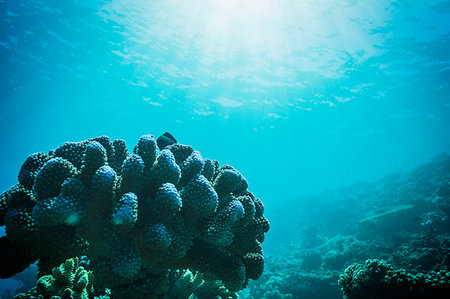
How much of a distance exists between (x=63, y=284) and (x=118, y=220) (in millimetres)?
2763

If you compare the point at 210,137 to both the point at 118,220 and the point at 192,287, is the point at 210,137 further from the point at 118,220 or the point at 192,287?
the point at 118,220

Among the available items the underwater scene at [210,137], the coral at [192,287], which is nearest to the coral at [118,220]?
the underwater scene at [210,137]

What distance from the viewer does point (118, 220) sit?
7.46 ft

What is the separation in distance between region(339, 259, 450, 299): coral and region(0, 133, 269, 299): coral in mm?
3094

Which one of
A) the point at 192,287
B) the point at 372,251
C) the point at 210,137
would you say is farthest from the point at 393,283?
the point at 210,137

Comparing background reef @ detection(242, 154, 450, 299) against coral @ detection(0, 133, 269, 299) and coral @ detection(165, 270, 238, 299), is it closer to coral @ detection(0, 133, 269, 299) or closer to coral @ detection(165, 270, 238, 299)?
coral @ detection(165, 270, 238, 299)

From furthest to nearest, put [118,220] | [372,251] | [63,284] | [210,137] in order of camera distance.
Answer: [210,137] < [372,251] < [63,284] < [118,220]

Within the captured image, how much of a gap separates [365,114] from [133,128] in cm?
5264

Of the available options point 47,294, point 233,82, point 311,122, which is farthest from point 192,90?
point 47,294

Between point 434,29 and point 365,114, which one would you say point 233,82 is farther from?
point 365,114

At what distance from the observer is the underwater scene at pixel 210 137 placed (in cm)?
251

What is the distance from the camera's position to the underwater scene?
98.8 inches

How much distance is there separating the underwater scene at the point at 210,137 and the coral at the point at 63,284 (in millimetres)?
19

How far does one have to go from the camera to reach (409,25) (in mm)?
22656
